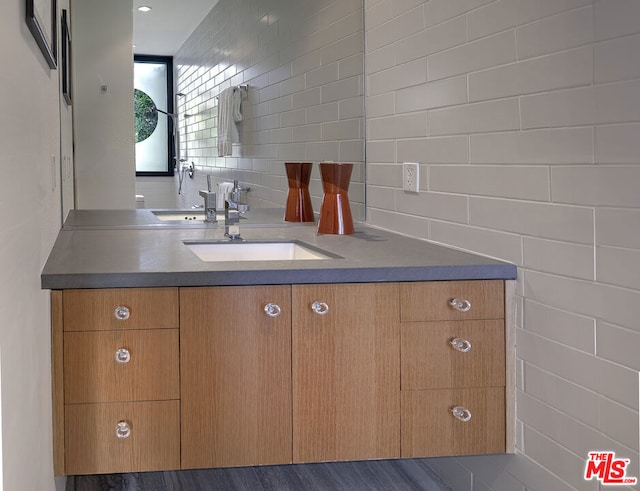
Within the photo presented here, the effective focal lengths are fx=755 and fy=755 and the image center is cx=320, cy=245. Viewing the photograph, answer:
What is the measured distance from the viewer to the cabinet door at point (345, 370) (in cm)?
179

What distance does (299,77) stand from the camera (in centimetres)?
277

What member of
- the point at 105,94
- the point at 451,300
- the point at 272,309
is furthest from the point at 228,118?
the point at 451,300

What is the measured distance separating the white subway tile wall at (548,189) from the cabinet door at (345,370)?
1.06 feet

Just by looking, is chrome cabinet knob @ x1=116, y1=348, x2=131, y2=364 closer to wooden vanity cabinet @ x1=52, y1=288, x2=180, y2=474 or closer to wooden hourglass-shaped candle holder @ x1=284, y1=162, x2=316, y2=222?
wooden vanity cabinet @ x1=52, y1=288, x2=180, y2=474

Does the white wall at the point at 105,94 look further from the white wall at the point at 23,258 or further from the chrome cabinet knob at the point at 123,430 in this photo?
the chrome cabinet knob at the point at 123,430

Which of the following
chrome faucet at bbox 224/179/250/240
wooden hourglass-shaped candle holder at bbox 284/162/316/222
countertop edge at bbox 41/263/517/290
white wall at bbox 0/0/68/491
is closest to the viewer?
white wall at bbox 0/0/68/491

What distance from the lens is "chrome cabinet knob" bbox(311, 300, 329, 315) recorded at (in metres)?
1.79

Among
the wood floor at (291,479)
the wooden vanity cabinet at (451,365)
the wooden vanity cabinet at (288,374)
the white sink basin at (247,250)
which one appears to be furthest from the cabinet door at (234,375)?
the wood floor at (291,479)

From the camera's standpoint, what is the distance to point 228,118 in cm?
266

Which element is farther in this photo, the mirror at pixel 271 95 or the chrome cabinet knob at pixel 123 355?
the mirror at pixel 271 95

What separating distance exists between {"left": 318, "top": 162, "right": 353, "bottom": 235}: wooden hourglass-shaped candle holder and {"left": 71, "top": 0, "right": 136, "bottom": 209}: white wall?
2.16 ft

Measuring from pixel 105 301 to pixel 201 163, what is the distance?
3.01 feet

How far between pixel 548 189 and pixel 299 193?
1.22m

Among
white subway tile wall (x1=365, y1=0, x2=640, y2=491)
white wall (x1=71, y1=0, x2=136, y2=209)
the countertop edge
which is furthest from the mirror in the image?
the countertop edge
